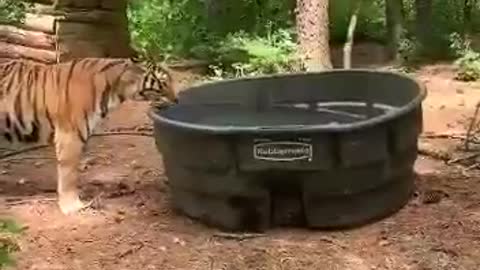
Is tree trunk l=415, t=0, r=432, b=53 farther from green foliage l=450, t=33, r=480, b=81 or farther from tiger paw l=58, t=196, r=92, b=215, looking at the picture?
tiger paw l=58, t=196, r=92, b=215

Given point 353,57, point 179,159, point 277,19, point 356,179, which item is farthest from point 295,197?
point 277,19

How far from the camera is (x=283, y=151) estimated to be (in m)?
3.93

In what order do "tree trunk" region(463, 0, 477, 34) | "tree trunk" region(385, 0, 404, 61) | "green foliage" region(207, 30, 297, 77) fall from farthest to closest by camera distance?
1. "tree trunk" region(463, 0, 477, 34)
2. "tree trunk" region(385, 0, 404, 61)
3. "green foliage" region(207, 30, 297, 77)

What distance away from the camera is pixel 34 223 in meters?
4.49

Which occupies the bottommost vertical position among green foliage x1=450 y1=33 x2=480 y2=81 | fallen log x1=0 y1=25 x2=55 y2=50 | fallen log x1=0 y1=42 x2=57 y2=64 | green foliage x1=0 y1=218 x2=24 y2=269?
green foliage x1=450 y1=33 x2=480 y2=81

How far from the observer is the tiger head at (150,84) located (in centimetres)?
454

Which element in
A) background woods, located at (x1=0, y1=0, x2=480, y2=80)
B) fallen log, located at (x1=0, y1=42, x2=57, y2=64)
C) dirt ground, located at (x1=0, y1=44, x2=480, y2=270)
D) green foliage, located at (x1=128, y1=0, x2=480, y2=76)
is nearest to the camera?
dirt ground, located at (x1=0, y1=44, x2=480, y2=270)

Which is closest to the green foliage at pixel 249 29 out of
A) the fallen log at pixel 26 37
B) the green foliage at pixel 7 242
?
the fallen log at pixel 26 37

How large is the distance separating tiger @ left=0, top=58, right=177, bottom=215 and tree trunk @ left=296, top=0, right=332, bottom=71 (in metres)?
3.46

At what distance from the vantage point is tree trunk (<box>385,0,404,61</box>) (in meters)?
9.41

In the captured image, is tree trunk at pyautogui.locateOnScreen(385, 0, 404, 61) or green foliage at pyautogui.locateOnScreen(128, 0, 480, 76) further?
tree trunk at pyautogui.locateOnScreen(385, 0, 404, 61)

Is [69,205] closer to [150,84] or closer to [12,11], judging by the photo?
[150,84]

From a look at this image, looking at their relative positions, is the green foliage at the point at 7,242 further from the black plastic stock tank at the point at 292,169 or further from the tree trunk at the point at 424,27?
the tree trunk at the point at 424,27

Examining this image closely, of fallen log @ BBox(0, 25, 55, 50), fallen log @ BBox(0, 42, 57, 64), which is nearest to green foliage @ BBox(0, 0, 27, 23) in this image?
fallen log @ BBox(0, 25, 55, 50)
